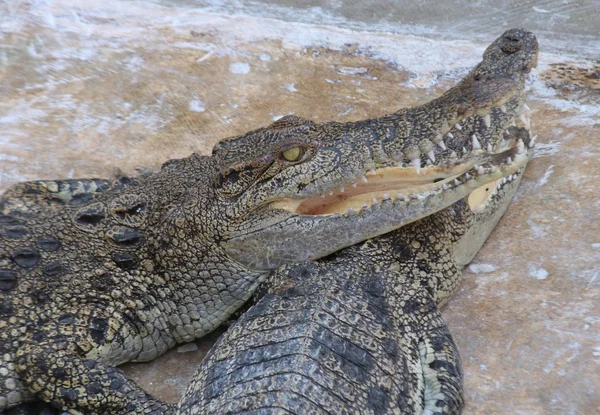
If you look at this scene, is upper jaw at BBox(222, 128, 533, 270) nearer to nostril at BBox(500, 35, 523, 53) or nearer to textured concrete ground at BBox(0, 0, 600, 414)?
textured concrete ground at BBox(0, 0, 600, 414)

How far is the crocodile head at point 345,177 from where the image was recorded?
350cm

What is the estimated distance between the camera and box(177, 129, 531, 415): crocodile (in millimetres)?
2803

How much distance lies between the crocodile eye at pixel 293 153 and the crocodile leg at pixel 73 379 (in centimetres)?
130

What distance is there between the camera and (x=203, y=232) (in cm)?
368

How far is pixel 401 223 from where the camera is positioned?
3.55 metres

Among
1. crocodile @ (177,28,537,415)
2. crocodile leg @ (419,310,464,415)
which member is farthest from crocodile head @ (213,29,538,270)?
crocodile leg @ (419,310,464,415)

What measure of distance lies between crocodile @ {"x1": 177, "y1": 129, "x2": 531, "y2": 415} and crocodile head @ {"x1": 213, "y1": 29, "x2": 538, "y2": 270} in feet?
0.41

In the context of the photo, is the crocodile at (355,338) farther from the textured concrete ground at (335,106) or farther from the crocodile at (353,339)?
the textured concrete ground at (335,106)

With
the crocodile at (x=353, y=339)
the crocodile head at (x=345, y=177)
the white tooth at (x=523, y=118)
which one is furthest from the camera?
the white tooth at (x=523, y=118)

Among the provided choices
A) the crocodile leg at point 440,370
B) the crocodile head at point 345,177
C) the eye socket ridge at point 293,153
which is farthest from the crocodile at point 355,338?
the eye socket ridge at point 293,153

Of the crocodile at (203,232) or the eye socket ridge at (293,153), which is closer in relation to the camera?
the crocodile at (203,232)

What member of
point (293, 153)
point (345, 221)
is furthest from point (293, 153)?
point (345, 221)


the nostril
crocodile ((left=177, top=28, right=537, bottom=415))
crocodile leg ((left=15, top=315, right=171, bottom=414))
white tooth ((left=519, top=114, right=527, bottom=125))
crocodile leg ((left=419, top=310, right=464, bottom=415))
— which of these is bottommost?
crocodile leg ((left=15, top=315, right=171, bottom=414))

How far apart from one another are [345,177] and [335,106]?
1.91 meters
